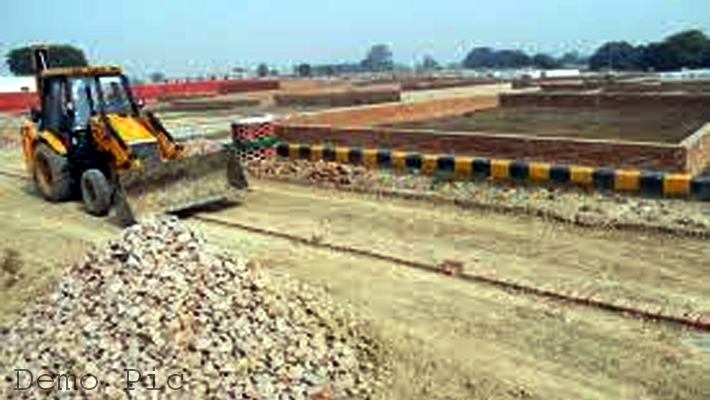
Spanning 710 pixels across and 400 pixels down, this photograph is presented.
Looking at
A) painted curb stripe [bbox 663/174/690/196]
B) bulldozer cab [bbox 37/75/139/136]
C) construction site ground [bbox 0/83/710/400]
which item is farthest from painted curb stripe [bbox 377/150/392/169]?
painted curb stripe [bbox 663/174/690/196]

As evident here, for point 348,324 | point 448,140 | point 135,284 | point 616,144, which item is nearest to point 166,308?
point 135,284

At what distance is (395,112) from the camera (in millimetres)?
23031

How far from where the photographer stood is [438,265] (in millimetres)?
9125

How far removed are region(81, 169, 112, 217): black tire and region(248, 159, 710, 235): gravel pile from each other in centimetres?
363

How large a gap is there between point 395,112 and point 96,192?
39.0ft

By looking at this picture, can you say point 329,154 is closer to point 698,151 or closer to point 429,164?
point 429,164

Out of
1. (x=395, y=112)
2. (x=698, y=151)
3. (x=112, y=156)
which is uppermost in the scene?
(x=112, y=156)

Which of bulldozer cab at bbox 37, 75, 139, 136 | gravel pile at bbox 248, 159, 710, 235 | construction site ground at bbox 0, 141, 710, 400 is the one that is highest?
bulldozer cab at bbox 37, 75, 139, 136

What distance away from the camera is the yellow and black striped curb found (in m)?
11.5

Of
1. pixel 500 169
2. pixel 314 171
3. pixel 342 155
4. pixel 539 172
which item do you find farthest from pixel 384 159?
pixel 539 172

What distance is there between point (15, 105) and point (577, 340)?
3965 centimetres

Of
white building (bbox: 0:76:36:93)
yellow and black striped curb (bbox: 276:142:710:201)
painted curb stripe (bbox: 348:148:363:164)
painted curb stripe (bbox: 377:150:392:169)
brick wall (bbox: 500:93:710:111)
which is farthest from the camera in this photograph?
white building (bbox: 0:76:36:93)

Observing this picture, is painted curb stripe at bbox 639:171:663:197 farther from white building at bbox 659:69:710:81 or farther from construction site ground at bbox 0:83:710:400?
white building at bbox 659:69:710:81

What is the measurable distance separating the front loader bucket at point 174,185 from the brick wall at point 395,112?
5692 mm
